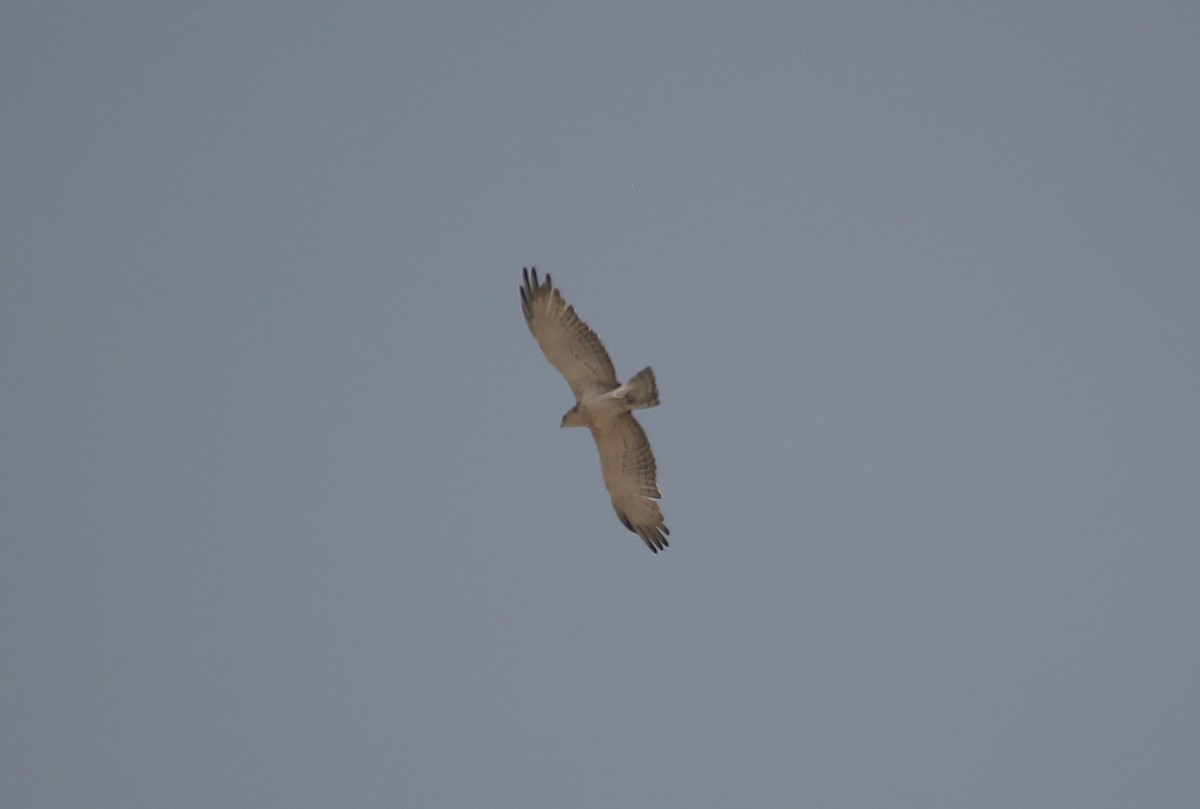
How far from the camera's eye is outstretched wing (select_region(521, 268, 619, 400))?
19.0m

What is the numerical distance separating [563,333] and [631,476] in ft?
6.79

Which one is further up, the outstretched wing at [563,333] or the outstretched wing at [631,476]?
the outstretched wing at [563,333]

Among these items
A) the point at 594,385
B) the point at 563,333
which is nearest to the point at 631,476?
the point at 594,385

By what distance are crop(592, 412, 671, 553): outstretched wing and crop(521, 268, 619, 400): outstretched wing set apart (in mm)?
573

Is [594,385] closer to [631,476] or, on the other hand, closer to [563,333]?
[563,333]

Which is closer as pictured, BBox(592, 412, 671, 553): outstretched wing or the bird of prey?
the bird of prey

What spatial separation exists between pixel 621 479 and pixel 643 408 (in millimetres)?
1476

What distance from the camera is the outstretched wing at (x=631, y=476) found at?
1948 centimetres

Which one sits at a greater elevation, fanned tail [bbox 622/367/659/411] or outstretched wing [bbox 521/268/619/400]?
outstretched wing [bbox 521/268/619/400]

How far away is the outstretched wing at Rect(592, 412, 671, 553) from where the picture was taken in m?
19.5

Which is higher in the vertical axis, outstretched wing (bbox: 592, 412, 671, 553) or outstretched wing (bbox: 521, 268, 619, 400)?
outstretched wing (bbox: 521, 268, 619, 400)

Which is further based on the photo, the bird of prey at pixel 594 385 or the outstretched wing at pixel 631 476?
the outstretched wing at pixel 631 476

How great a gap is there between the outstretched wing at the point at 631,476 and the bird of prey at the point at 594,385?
0.04 feet

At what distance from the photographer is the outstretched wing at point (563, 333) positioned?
1897 cm
